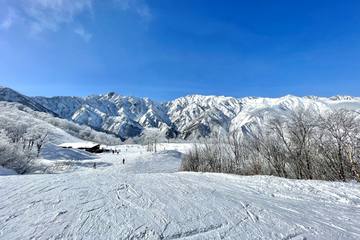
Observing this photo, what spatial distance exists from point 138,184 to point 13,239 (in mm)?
5846

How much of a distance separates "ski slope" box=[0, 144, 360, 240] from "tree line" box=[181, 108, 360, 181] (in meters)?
8.83

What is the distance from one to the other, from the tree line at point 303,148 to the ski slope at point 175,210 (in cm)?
883

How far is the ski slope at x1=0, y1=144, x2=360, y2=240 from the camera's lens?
577cm

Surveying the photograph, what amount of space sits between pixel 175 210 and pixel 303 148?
17.2 m

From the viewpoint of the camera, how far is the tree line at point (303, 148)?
57.9 feet

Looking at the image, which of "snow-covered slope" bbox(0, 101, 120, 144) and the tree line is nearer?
the tree line

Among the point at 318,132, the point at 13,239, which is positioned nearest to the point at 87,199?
the point at 13,239

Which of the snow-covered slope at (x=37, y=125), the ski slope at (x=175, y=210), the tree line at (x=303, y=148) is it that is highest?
the snow-covered slope at (x=37, y=125)

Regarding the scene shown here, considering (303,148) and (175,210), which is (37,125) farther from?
(175,210)

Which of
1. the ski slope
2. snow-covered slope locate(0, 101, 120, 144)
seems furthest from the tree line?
snow-covered slope locate(0, 101, 120, 144)

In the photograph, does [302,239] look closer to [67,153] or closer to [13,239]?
[13,239]

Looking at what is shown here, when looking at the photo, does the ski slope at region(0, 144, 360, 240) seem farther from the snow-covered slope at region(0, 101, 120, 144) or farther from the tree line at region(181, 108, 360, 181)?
the snow-covered slope at region(0, 101, 120, 144)

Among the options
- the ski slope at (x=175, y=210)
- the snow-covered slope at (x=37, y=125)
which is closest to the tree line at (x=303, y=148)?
the ski slope at (x=175, y=210)

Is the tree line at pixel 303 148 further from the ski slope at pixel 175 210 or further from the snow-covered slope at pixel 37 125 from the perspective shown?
the snow-covered slope at pixel 37 125
